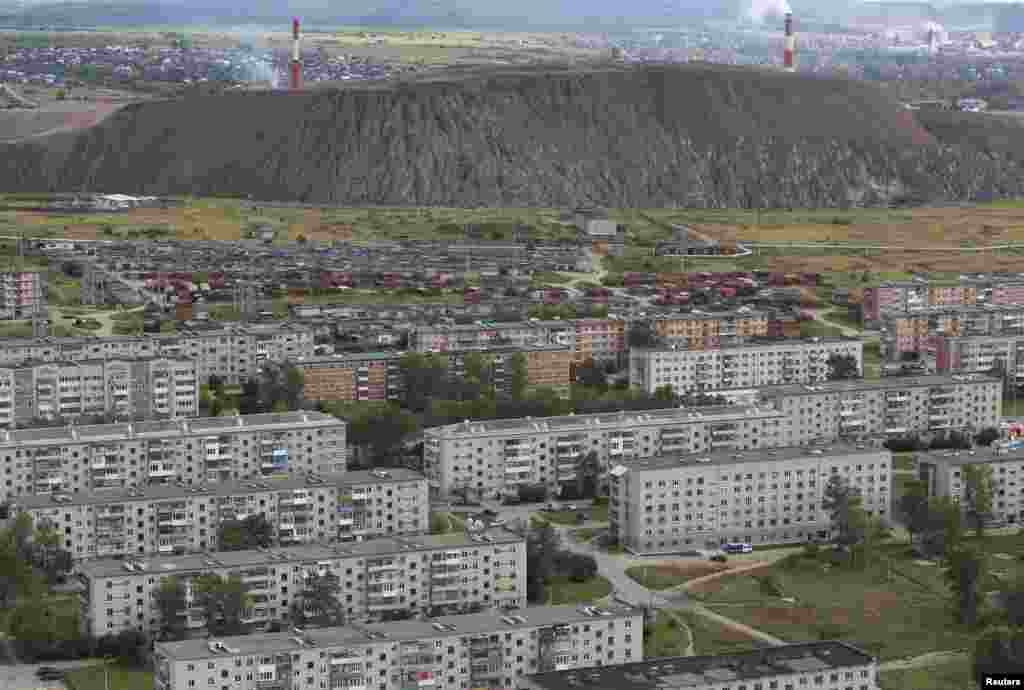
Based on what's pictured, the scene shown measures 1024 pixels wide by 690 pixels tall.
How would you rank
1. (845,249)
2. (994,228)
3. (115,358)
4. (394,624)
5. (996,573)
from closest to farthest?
(394,624)
(996,573)
(115,358)
(845,249)
(994,228)

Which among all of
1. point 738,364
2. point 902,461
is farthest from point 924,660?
point 738,364

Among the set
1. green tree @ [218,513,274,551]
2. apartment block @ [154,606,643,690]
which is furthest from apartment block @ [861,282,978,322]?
apartment block @ [154,606,643,690]

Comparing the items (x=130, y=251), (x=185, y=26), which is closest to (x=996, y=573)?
(x=130, y=251)

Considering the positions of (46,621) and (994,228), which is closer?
(46,621)

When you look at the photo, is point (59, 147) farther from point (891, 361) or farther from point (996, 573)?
point (996, 573)

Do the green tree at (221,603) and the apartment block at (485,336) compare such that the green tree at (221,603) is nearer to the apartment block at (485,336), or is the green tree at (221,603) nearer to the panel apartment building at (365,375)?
the panel apartment building at (365,375)

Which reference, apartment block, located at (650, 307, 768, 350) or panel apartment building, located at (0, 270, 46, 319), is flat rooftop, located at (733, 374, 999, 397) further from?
panel apartment building, located at (0, 270, 46, 319)

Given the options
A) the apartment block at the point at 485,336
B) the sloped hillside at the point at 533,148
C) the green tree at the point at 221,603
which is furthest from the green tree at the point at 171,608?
the sloped hillside at the point at 533,148

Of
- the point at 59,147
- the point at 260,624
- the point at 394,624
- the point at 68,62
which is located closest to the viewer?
the point at 394,624
